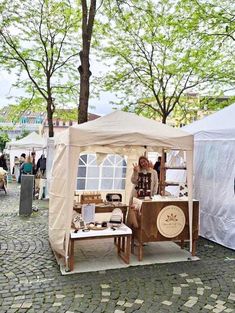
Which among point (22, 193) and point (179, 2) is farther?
point (179, 2)

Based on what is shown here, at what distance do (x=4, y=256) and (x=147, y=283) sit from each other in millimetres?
2526

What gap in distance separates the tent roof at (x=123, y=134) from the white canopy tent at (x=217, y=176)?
1.53m

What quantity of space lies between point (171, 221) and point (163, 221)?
0.16 metres

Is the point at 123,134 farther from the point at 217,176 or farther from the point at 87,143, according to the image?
the point at 217,176

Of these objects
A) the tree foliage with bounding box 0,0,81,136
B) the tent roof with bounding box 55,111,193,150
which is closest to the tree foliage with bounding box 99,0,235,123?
the tree foliage with bounding box 0,0,81,136

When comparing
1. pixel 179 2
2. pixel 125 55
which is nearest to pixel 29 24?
pixel 125 55

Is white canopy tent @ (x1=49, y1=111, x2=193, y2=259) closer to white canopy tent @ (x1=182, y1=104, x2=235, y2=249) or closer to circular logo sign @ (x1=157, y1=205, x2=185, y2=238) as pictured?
circular logo sign @ (x1=157, y1=205, x2=185, y2=238)

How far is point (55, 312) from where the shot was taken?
339 cm

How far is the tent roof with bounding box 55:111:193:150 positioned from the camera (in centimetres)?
461

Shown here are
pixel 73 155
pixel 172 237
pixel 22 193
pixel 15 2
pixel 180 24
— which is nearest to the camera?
pixel 73 155

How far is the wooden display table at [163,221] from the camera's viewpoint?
17.2 feet

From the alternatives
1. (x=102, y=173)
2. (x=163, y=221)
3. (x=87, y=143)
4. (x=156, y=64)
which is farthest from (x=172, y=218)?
(x=156, y=64)

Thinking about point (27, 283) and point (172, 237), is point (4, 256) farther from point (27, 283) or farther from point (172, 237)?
point (172, 237)

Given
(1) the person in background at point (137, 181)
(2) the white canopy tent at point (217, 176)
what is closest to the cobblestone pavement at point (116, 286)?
(2) the white canopy tent at point (217, 176)
